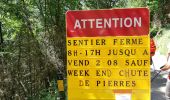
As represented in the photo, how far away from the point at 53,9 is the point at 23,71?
398 centimetres

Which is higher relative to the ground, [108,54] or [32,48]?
[108,54]

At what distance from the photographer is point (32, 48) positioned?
416 inches

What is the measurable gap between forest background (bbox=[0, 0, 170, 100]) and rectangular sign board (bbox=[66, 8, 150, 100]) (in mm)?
3673

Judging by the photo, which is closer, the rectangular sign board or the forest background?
the rectangular sign board

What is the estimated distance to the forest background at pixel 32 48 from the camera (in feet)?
31.3

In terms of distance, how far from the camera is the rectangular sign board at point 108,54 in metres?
5.40

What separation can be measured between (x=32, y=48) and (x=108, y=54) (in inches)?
208

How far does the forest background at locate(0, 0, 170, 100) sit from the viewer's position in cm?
953

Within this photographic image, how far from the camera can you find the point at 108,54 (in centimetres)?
550

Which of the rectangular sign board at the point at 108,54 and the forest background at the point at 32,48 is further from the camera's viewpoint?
the forest background at the point at 32,48

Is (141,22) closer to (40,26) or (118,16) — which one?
(118,16)

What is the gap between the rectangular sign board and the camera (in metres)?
5.40

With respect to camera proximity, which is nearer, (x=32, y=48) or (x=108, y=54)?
(x=108, y=54)

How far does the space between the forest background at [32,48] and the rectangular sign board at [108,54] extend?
3673mm
